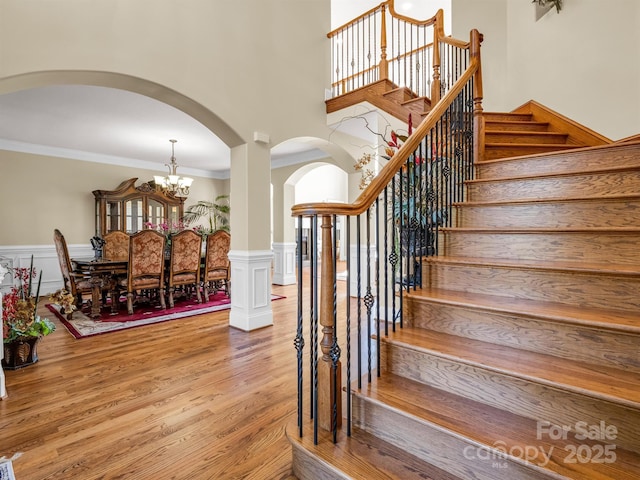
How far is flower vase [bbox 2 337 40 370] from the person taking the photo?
245 cm

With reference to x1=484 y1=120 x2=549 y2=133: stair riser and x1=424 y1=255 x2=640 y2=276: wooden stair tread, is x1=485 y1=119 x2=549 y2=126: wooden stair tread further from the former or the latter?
x1=424 y1=255 x2=640 y2=276: wooden stair tread

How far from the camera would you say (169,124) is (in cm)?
453

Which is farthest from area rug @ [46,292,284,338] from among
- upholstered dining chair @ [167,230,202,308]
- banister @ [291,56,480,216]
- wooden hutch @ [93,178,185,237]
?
banister @ [291,56,480,216]

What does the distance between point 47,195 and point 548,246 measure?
707cm

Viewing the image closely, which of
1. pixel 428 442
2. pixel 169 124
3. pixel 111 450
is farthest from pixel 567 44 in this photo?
pixel 111 450

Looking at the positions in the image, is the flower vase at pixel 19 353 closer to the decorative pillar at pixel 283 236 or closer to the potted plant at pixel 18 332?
the potted plant at pixel 18 332

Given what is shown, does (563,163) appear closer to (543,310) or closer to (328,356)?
(543,310)

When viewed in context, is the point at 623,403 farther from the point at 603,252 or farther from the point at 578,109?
the point at 578,109

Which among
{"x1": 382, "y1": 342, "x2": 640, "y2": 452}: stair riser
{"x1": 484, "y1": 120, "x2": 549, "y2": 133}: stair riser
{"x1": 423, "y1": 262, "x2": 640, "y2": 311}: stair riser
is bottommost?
{"x1": 382, "y1": 342, "x2": 640, "y2": 452}: stair riser

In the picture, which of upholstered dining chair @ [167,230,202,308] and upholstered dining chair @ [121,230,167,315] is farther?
upholstered dining chair @ [167,230,202,308]

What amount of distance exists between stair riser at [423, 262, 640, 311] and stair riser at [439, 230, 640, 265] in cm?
25

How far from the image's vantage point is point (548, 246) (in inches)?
70.2

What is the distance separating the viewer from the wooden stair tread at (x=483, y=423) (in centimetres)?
96

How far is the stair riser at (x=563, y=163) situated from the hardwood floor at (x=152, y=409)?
218 centimetres
